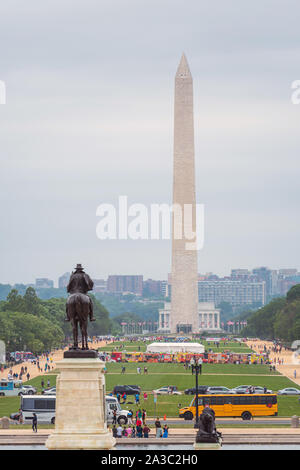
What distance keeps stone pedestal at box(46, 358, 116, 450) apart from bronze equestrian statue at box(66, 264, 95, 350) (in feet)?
2.57

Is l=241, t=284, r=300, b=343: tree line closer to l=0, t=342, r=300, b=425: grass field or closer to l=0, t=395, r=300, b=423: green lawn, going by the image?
l=0, t=342, r=300, b=425: grass field

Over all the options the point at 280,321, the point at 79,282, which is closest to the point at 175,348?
the point at 280,321

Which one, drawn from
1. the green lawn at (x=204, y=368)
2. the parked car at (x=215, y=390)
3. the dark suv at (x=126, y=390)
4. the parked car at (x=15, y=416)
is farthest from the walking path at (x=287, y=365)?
the parked car at (x=15, y=416)

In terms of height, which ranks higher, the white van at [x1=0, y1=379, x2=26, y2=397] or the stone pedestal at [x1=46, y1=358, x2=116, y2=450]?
the stone pedestal at [x1=46, y1=358, x2=116, y2=450]

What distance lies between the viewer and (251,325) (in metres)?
182

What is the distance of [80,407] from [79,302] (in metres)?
2.62

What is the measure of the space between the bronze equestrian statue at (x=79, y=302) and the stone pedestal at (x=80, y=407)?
2.57 feet

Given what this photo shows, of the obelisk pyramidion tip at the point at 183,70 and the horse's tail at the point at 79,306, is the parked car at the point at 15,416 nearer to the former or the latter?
the horse's tail at the point at 79,306

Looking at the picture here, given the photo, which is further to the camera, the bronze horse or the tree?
the tree

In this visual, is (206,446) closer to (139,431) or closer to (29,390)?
(139,431)

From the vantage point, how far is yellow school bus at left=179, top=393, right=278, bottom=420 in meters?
52.8

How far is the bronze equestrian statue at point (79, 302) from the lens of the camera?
2755 cm

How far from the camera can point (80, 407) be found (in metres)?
26.7

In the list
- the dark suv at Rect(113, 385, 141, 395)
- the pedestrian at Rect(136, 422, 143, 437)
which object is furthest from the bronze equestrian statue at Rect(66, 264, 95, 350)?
the dark suv at Rect(113, 385, 141, 395)
